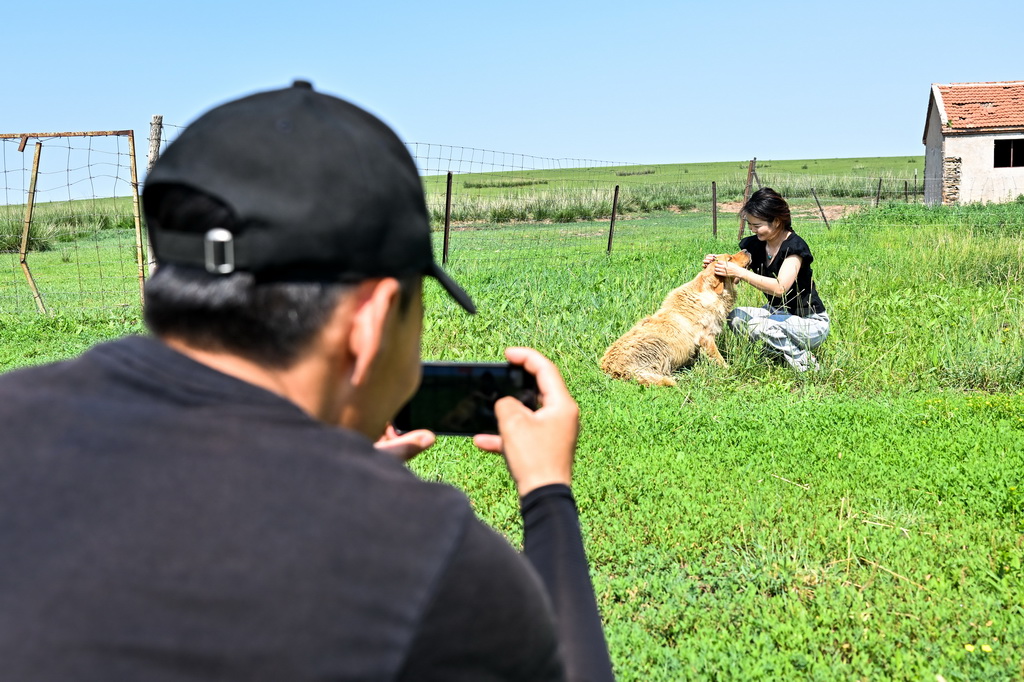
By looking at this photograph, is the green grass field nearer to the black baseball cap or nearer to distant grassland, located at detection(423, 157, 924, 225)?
the black baseball cap

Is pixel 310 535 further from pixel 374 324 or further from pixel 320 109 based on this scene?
pixel 320 109

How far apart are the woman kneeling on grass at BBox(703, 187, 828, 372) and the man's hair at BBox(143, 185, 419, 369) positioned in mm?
6611

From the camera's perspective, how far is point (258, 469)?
2.99 feet

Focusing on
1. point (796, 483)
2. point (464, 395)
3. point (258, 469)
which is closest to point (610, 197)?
point (796, 483)

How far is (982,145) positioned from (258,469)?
39.4m

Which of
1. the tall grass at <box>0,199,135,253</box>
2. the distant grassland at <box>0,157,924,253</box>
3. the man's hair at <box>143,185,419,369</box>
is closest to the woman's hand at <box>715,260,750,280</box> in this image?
the man's hair at <box>143,185,419,369</box>

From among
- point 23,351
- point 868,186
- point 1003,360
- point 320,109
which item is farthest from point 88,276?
point 868,186

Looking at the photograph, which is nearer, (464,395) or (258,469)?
(258,469)

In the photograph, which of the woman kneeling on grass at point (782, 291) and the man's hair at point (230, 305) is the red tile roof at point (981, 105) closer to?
the woman kneeling on grass at point (782, 291)

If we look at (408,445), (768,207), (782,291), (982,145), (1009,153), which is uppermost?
(982,145)

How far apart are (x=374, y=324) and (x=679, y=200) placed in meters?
45.9

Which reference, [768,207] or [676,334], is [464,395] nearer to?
[676,334]

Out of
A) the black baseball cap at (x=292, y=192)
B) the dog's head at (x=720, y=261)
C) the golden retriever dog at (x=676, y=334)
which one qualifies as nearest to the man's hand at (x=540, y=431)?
the black baseball cap at (x=292, y=192)

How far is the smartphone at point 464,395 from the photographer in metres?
1.66
